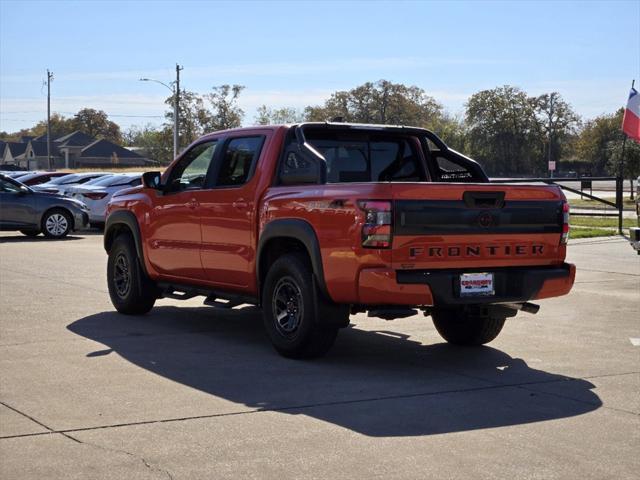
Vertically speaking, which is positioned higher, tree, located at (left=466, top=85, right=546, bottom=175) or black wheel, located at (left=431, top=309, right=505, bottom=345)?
tree, located at (left=466, top=85, right=546, bottom=175)

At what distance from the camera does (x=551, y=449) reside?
230 inches

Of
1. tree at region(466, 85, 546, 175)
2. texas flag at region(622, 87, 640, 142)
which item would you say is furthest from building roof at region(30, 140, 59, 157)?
texas flag at region(622, 87, 640, 142)

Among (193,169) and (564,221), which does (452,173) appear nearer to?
(564,221)

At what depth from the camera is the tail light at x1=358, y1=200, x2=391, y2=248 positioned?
7609mm

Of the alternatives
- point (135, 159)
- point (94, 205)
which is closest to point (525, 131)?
point (135, 159)

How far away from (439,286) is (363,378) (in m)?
0.91

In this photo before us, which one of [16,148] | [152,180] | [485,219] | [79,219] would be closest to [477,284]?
[485,219]

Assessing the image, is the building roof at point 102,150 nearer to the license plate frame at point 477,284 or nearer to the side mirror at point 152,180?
the side mirror at point 152,180

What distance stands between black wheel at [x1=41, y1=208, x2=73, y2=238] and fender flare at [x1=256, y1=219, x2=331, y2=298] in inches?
643

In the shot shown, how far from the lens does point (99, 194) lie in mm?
27531

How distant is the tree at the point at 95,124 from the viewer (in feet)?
548

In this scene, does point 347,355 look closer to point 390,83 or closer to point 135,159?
point 390,83

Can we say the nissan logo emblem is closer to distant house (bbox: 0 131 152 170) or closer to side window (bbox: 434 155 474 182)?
side window (bbox: 434 155 474 182)

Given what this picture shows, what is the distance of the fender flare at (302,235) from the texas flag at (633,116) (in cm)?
1950
